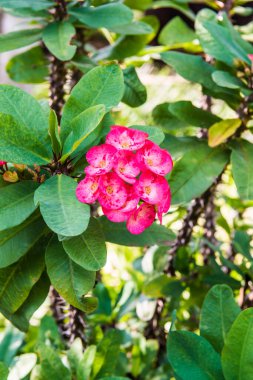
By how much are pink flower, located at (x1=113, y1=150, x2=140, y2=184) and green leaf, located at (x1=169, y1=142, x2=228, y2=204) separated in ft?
0.90

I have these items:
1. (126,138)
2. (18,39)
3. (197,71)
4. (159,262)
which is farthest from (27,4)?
(159,262)

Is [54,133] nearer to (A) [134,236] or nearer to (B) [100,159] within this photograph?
(B) [100,159]

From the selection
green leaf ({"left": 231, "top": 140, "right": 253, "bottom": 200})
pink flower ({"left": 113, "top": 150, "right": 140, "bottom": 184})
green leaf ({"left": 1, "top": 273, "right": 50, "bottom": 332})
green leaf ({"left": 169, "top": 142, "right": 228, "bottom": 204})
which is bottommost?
green leaf ({"left": 1, "top": 273, "right": 50, "bottom": 332})

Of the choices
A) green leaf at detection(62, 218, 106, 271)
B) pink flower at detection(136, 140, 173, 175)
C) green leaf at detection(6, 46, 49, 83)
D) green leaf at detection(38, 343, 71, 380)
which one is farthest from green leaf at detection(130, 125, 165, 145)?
green leaf at detection(6, 46, 49, 83)

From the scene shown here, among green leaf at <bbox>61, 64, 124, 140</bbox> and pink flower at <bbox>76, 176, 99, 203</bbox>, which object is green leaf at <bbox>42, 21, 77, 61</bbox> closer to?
green leaf at <bbox>61, 64, 124, 140</bbox>

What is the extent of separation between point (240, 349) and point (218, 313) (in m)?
0.09

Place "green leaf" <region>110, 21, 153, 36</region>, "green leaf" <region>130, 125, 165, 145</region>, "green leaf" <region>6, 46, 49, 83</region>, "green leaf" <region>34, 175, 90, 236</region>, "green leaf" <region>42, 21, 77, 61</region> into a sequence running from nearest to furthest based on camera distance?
"green leaf" <region>34, 175, 90, 236</region>
"green leaf" <region>130, 125, 165, 145</region>
"green leaf" <region>42, 21, 77, 61</region>
"green leaf" <region>110, 21, 153, 36</region>
"green leaf" <region>6, 46, 49, 83</region>

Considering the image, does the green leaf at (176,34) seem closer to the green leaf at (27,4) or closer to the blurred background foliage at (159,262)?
the blurred background foliage at (159,262)

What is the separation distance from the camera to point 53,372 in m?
0.89

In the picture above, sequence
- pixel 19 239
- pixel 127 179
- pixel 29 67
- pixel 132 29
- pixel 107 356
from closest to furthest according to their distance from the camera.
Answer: pixel 127 179, pixel 19 239, pixel 107 356, pixel 132 29, pixel 29 67

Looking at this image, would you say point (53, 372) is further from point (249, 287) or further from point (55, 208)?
point (249, 287)

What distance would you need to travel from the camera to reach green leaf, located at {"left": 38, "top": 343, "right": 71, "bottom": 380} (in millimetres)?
886

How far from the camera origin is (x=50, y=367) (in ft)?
2.92

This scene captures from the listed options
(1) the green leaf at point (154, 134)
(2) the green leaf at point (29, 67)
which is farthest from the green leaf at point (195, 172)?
(2) the green leaf at point (29, 67)
